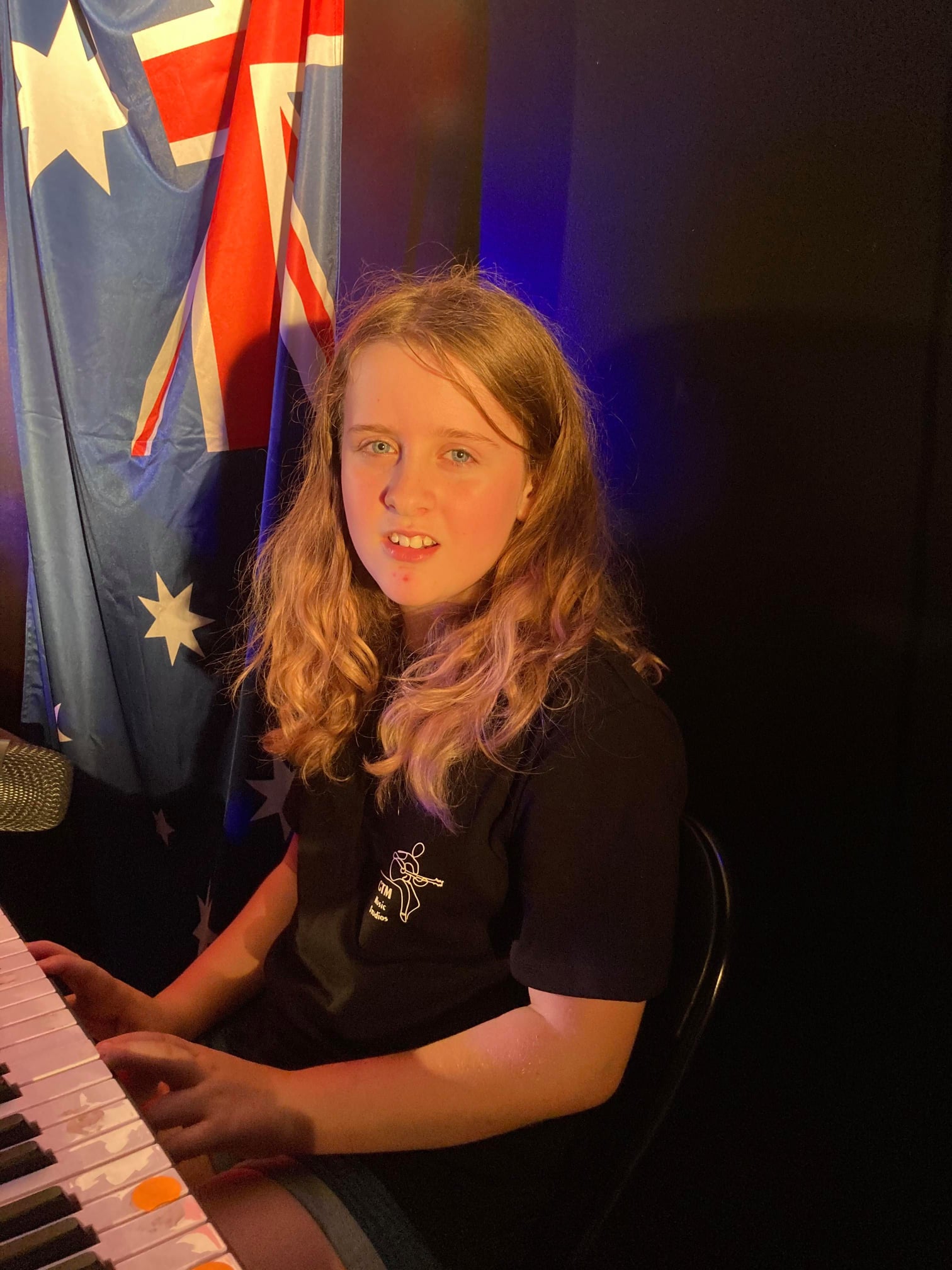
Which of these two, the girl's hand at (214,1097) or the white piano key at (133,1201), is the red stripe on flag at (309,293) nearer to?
the girl's hand at (214,1097)

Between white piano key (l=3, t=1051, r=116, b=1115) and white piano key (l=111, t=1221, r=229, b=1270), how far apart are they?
0.53 ft

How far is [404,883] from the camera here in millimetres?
1148

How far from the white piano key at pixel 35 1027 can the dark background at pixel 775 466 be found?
0.87 metres

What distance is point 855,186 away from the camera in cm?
138

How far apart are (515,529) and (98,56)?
1322 mm

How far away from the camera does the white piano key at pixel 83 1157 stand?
Result: 24.6 inches

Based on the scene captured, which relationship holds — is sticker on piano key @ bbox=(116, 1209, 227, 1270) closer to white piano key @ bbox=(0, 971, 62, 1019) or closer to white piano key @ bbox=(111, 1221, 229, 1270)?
white piano key @ bbox=(111, 1221, 229, 1270)

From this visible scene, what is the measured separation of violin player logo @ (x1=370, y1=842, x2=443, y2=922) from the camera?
113cm

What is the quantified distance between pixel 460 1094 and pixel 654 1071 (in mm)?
238

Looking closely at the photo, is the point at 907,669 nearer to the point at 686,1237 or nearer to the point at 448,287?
the point at 448,287

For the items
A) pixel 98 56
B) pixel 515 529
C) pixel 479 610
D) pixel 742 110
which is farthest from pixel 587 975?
pixel 98 56

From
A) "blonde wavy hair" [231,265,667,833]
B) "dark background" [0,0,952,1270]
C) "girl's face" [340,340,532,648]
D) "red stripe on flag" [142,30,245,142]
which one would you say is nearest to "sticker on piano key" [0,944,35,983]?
"blonde wavy hair" [231,265,667,833]

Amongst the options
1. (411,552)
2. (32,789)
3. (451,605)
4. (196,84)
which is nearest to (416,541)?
(411,552)

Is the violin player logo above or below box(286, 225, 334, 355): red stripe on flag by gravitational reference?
below
